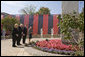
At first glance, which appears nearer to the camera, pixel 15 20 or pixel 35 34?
pixel 15 20

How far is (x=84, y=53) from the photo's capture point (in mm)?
5312

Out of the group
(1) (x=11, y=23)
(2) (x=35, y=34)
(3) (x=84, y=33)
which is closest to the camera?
(3) (x=84, y=33)

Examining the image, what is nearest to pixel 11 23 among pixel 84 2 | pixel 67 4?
pixel 67 4

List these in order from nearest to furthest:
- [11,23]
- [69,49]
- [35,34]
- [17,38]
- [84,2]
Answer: [84,2] → [69,49] → [17,38] → [11,23] → [35,34]

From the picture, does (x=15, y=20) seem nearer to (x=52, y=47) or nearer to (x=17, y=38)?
(x=17, y=38)

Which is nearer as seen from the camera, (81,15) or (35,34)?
(81,15)

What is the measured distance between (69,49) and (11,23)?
47.0 feet

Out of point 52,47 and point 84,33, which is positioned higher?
point 84,33

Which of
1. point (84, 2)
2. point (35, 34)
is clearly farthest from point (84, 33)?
point (35, 34)

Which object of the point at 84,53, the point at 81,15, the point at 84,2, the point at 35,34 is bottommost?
the point at 35,34

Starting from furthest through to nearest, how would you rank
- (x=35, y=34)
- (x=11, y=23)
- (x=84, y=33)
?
(x=35, y=34)
(x=11, y=23)
(x=84, y=33)

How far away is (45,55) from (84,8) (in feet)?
11.1

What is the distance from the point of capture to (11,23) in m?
22.2

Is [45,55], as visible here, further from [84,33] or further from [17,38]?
[17,38]
